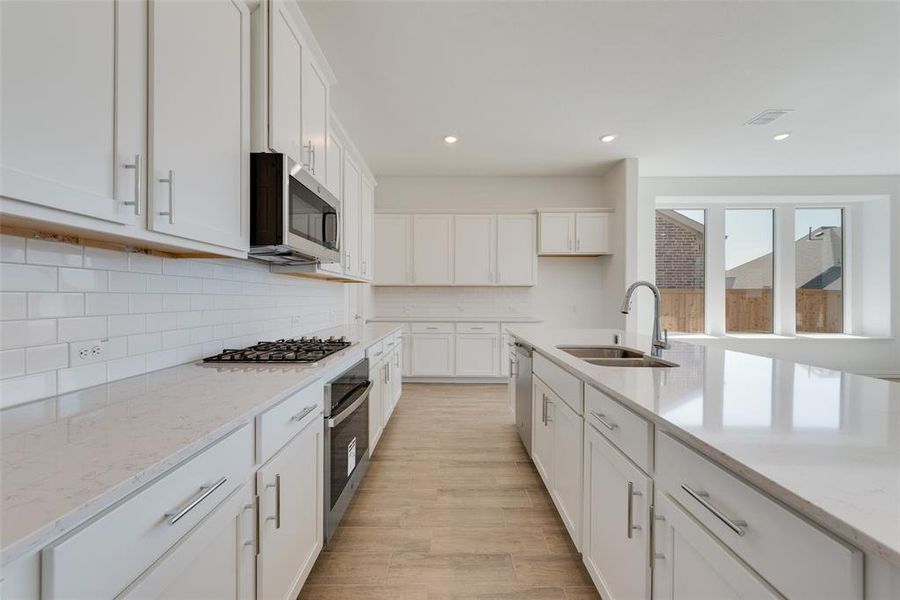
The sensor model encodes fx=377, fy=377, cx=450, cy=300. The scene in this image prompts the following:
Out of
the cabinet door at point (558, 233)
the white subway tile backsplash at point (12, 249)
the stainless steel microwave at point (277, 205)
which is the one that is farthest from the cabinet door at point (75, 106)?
the cabinet door at point (558, 233)

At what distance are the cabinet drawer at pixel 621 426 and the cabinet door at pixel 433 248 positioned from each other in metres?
3.79

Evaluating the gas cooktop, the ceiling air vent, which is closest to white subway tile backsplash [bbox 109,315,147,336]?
the gas cooktop

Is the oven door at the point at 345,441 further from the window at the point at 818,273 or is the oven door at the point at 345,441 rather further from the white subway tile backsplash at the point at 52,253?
the window at the point at 818,273

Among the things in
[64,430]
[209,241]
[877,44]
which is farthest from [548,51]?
[64,430]

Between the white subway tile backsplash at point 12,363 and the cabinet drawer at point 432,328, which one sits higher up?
the white subway tile backsplash at point 12,363

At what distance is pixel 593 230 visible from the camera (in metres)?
5.09

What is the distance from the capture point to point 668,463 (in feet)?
3.14

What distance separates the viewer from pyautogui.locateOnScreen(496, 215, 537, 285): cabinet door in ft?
16.9

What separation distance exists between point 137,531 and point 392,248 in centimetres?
466

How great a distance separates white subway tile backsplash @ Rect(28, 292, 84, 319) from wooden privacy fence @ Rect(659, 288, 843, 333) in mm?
6224

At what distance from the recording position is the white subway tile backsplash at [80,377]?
3.56 ft

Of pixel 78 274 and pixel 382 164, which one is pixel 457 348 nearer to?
pixel 382 164

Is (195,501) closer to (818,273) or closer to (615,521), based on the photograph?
(615,521)

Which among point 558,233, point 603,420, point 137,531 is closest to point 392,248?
point 558,233
